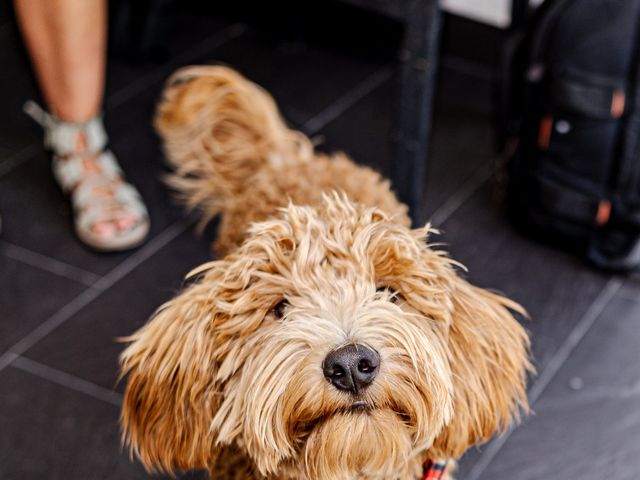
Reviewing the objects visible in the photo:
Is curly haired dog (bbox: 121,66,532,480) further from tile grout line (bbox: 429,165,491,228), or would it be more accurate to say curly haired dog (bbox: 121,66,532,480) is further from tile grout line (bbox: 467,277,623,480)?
tile grout line (bbox: 429,165,491,228)

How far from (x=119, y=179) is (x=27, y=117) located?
0.57 metres

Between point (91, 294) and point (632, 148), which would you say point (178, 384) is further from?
point (632, 148)

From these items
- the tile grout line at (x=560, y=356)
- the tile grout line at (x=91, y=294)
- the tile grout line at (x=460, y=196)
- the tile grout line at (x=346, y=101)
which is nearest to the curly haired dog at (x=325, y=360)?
the tile grout line at (x=560, y=356)

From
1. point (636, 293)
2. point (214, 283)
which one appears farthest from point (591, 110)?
point (214, 283)

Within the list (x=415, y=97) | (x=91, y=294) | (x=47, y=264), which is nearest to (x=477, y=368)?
(x=415, y=97)

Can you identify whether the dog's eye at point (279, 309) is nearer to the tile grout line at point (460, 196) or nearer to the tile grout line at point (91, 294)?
the tile grout line at point (91, 294)

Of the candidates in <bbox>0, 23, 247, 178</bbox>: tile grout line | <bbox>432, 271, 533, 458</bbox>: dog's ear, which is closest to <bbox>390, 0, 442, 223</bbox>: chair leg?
<bbox>432, 271, 533, 458</bbox>: dog's ear

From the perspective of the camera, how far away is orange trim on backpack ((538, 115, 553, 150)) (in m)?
2.38

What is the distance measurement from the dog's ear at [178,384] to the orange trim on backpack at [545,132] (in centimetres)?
118

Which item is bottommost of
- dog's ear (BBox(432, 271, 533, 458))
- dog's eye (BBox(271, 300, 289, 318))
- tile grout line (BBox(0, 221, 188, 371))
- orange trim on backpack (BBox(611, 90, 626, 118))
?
tile grout line (BBox(0, 221, 188, 371))

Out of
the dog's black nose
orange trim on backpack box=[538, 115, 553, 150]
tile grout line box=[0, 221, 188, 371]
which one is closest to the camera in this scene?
the dog's black nose

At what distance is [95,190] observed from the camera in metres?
2.53

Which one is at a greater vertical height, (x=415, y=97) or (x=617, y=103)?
(x=415, y=97)

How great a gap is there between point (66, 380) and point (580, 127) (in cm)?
138
